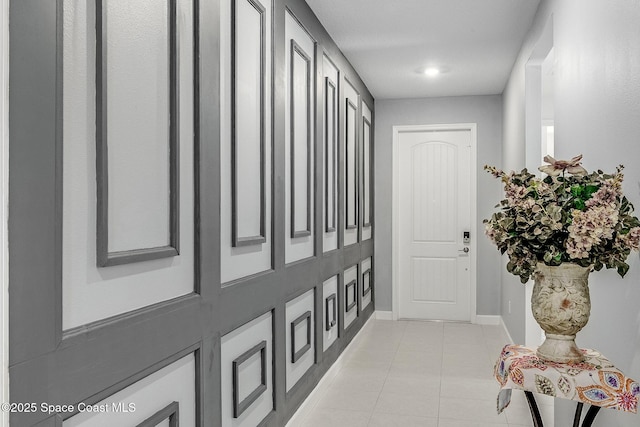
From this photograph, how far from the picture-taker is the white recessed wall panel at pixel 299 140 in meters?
3.27

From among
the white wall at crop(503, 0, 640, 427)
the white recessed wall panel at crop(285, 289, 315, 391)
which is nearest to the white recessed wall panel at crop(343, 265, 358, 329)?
the white recessed wall panel at crop(285, 289, 315, 391)

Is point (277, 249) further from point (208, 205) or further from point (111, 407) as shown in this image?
point (111, 407)

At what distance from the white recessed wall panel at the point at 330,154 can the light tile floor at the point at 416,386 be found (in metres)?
1.05

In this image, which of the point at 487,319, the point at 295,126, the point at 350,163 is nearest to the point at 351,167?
the point at 350,163

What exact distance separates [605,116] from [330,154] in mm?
2496

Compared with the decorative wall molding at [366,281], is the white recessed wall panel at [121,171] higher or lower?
higher

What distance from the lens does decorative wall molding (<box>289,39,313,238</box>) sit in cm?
331

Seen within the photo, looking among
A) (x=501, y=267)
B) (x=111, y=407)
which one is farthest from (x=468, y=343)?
(x=111, y=407)

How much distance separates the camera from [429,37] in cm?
428

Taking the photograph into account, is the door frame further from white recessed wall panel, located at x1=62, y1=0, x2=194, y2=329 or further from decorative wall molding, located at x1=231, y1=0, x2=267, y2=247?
white recessed wall panel, located at x1=62, y1=0, x2=194, y2=329

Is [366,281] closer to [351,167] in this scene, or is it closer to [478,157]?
[351,167]

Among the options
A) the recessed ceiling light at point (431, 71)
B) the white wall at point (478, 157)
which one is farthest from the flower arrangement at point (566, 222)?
the white wall at point (478, 157)

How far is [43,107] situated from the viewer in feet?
4.21

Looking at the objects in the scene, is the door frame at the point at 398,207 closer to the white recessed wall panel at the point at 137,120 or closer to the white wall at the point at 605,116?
the white wall at the point at 605,116
